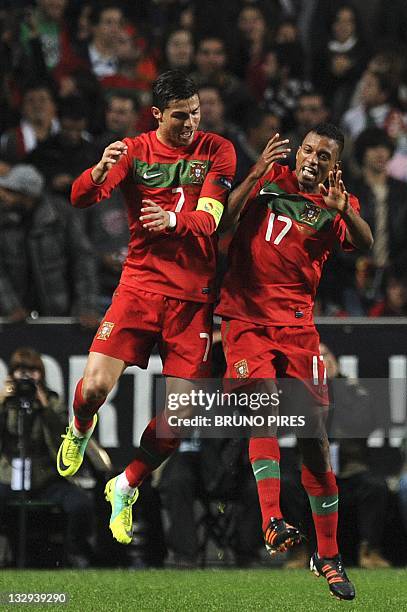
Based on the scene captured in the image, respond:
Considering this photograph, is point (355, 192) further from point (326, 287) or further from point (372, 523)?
point (372, 523)

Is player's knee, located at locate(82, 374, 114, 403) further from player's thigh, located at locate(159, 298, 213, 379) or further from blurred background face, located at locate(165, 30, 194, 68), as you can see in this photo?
blurred background face, located at locate(165, 30, 194, 68)

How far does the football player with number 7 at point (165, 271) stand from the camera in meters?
8.06

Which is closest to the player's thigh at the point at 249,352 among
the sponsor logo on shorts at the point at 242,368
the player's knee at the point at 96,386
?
the sponsor logo on shorts at the point at 242,368

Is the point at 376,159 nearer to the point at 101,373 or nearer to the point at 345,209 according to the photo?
the point at 345,209

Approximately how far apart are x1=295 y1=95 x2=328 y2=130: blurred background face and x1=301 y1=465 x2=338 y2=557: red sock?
221 inches

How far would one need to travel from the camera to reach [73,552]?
1055 centimetres

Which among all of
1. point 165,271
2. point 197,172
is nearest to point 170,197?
point 197,172

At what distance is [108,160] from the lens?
765 centimetres

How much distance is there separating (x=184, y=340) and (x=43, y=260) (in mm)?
3175

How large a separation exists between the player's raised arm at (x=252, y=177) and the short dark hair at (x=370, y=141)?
4.66m

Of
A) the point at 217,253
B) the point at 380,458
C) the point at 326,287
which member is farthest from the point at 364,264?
the point at 217,253

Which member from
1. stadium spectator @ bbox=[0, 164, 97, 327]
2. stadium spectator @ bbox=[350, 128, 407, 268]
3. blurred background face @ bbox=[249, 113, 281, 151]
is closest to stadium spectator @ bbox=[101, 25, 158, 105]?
blurred background face @ bbox=[249, 113, 281, 151]

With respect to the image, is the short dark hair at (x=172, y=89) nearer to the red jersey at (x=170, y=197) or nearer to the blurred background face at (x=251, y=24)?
the red jersey at (x=170, y=197)

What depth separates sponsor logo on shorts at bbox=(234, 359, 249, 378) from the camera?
808 cm
